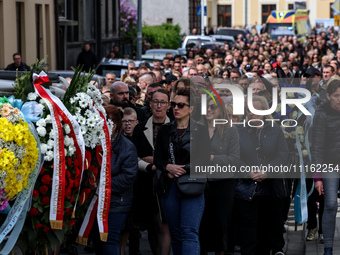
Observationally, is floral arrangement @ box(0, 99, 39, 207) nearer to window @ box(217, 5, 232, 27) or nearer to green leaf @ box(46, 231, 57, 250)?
green leaf @ box(46, 231, 57, 250)

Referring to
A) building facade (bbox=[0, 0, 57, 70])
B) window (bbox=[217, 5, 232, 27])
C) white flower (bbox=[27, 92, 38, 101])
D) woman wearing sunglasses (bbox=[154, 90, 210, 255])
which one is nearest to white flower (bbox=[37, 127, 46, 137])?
white flower (bbox=[27, 92, 38, 101])

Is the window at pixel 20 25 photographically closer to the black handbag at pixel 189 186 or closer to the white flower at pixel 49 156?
the black handbag at pixel 189 186

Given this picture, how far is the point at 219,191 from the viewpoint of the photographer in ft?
29.2

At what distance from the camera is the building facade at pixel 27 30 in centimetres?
2462

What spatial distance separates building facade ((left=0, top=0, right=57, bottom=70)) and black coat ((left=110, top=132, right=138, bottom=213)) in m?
16.4

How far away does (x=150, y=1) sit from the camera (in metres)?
70.1

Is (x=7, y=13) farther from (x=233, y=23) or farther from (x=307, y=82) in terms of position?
(x=233, y=23)

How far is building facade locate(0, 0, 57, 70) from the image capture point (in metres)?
24.6

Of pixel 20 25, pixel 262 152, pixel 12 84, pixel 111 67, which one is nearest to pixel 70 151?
pixel 12 84

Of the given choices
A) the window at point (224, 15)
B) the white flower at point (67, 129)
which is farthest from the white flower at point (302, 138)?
the window at point (224, 15)

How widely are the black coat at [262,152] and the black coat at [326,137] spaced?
13.2 inches

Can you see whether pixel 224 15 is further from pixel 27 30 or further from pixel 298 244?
pixel 298 244

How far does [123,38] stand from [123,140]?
3809 centimetres

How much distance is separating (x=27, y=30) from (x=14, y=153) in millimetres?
21003
